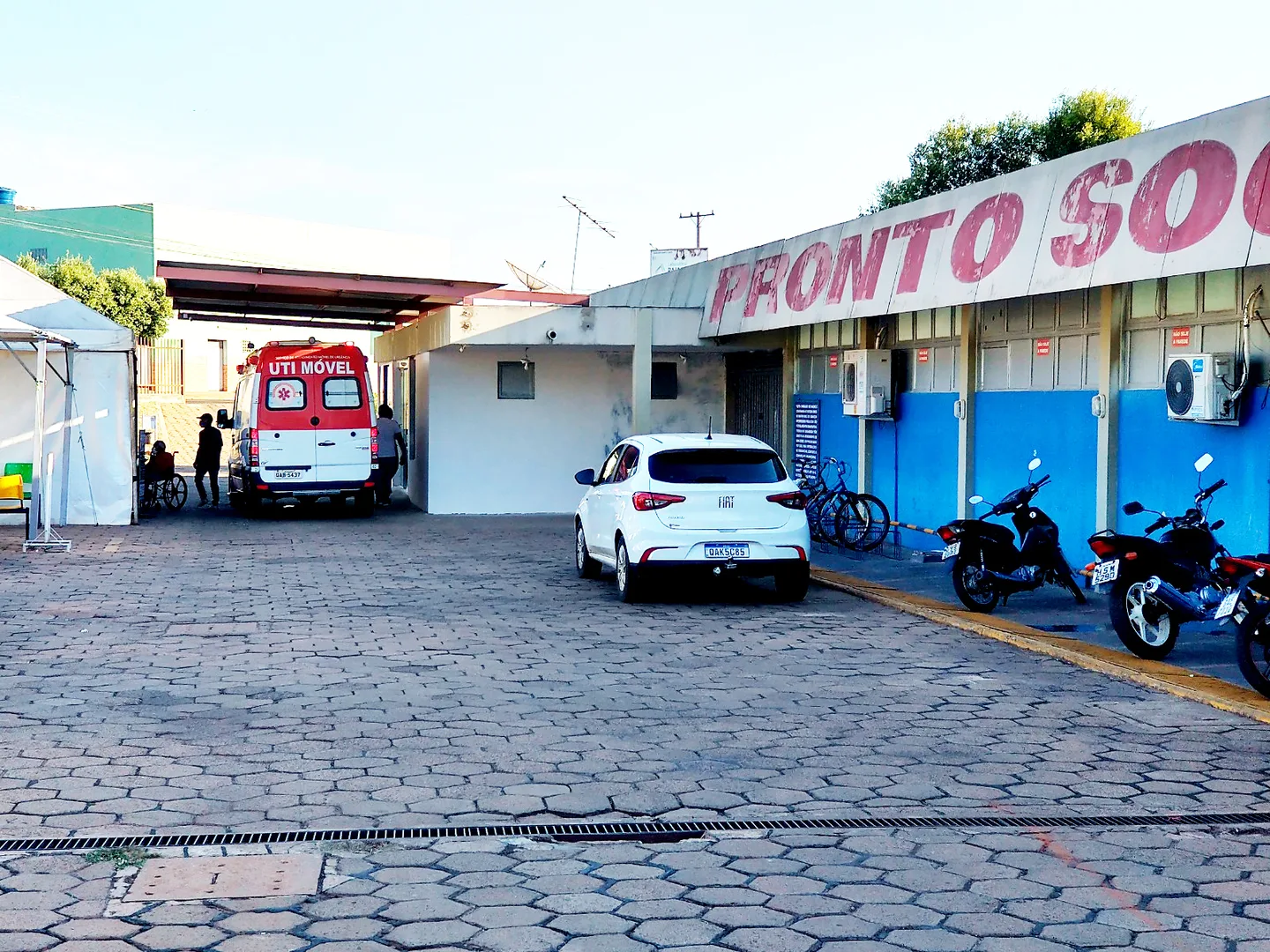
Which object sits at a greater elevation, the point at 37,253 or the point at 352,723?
the point at 37,253

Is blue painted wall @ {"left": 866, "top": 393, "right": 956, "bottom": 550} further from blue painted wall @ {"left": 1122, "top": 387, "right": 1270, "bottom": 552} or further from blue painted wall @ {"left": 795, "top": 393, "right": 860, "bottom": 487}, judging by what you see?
blue painted wall @ {"left": 1122, "top": 387, "right": 1270, "bottom": 552}

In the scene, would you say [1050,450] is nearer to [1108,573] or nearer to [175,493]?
[1108,573]

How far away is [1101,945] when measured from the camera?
4625mm

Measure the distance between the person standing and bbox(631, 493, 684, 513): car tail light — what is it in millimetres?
14328

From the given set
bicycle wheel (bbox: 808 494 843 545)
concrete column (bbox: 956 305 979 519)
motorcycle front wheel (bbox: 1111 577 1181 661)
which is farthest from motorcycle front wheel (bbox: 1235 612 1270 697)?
bicycle wheel (bbox: 808 494 843 545)

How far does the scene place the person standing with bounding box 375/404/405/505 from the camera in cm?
2673

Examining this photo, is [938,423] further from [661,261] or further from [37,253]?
[37,253]

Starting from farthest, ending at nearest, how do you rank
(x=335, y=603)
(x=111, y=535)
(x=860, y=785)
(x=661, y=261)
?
(x=661, y=261) → (x=111, y=535) → (x=335, y=603) → (x=860, y=785)

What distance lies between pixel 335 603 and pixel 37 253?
163 feet

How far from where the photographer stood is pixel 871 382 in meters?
17.8

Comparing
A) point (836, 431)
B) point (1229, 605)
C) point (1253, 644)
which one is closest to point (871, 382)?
point (836, 431)

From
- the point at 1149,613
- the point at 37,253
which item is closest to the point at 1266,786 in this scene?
the point at 1149,613

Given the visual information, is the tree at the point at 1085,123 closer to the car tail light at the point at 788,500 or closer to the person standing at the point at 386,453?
the person standing at the point at 386,453

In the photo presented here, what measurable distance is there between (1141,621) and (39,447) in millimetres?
14188
